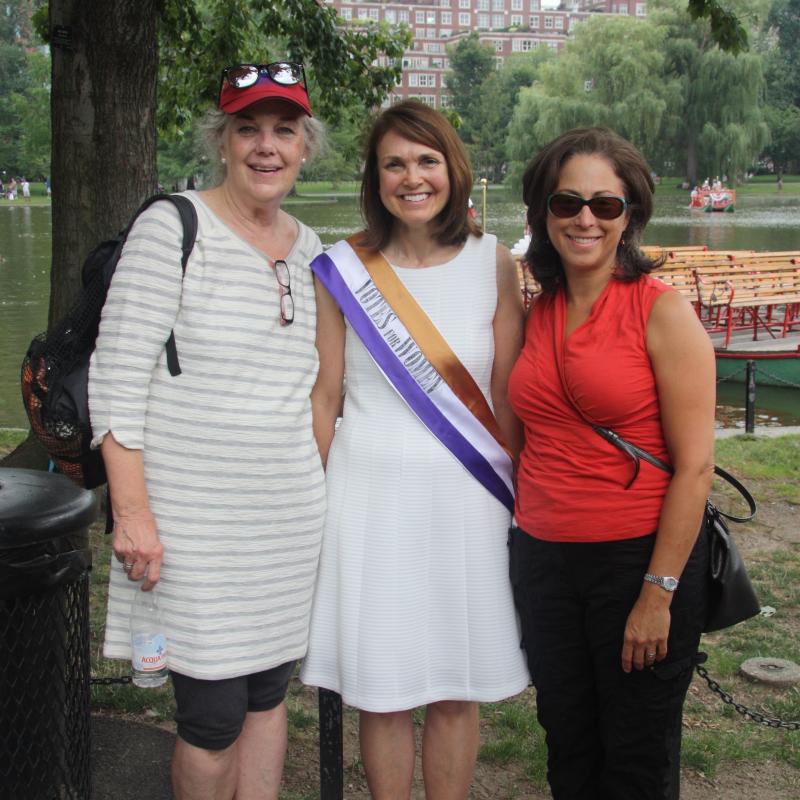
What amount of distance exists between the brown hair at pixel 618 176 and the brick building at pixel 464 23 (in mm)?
112554

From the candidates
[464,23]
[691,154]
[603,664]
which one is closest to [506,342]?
[603,664]

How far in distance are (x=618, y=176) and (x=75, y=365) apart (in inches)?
53.8

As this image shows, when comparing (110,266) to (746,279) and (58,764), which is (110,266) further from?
(746,279)

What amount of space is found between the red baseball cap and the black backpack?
0.29 metres

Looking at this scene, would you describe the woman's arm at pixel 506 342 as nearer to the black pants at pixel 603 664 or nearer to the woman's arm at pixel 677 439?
the black pants at pixel 603 664

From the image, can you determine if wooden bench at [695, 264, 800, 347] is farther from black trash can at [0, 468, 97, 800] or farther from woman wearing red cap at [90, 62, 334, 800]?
black trash can at [0, 468, 97, 800]

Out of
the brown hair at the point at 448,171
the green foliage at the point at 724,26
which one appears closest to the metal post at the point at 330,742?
the brown hair at the point at 448,171

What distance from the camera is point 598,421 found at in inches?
96.0

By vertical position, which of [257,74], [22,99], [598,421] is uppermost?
[22,99]

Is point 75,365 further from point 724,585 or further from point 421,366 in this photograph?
point 724,585

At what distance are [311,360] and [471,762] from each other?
1.16m

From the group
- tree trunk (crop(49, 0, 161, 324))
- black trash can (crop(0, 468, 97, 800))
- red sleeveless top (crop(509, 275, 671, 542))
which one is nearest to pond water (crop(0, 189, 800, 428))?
red sleeveless top (crop(509, 275, 671, 542))

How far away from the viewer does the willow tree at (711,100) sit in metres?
39.5

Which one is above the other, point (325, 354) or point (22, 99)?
point (22, 99)
